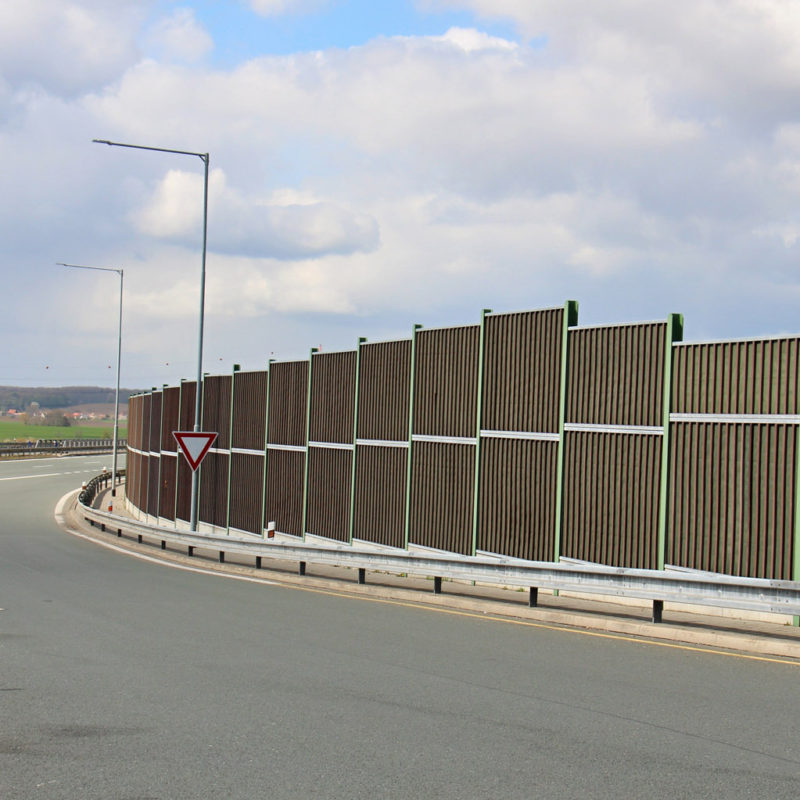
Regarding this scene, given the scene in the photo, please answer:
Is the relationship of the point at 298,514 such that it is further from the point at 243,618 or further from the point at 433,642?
the point at 433,642

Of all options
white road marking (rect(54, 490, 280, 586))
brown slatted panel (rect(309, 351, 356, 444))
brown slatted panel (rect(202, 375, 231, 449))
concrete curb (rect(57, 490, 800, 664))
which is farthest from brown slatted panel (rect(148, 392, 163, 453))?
concrete curb (rect(57, 490, 800, 664))

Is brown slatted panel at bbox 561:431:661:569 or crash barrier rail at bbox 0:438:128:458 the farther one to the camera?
crash barrier rail at bbox 0:438:128:458

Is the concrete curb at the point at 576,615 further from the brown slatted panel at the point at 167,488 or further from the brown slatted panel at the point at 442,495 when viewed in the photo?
the brown slatted panel at the point at 167,488

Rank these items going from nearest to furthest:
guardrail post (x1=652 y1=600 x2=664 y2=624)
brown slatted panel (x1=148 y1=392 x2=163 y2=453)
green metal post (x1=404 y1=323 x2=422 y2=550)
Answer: guardrail post (x1=652 y1=600 x2=664 y2=624)
green metal post (x1=404 y1=323 x2=422 y2=550)
brown slatted panel (x1=148 y1=392 x2=163 y2=453)

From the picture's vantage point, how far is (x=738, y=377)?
1358cm

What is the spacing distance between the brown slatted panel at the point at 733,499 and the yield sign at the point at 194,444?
500 inches

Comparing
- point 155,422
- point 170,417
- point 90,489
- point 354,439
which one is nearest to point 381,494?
point 354,439

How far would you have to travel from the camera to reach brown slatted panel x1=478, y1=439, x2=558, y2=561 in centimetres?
1694

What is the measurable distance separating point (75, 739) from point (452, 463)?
1271cm

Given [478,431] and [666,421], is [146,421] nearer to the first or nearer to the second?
[478,431]

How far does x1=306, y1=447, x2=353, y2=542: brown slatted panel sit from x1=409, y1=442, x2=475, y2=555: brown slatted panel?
282 centimetres

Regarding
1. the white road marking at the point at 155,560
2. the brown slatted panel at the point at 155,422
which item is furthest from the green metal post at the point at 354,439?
the brown slatted panel at the point at 155,422

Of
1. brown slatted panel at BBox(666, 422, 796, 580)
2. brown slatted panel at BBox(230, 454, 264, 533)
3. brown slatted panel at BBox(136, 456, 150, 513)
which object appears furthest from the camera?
brown slatted panel at BBox(136, 456, 150, 513)

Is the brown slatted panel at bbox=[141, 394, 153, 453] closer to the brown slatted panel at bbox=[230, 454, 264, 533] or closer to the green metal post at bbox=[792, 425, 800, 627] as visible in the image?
the brown slatted panel at bbox=[230, 454, 264, 533]
